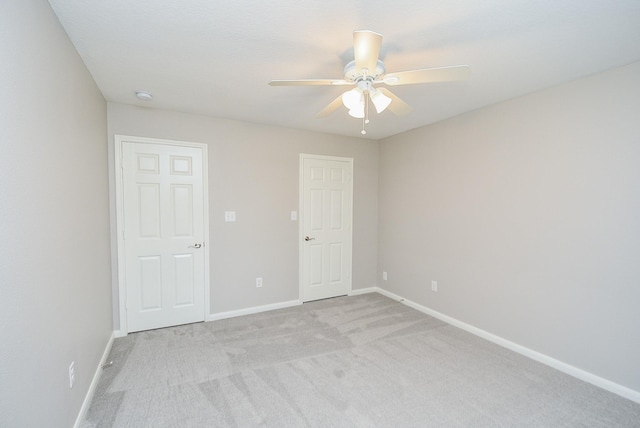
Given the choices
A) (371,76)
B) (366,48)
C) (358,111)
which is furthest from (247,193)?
(366,48)

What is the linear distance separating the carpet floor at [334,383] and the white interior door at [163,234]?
0.24 m

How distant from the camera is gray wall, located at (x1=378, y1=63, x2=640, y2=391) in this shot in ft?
6.80

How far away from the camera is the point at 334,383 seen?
7.25ft

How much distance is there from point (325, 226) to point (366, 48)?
2.87m

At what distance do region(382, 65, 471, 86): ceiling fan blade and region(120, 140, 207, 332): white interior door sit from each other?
2.45 meters

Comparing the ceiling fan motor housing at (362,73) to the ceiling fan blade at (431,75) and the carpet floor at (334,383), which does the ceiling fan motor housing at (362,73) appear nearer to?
the ceiling fan blade at (431,75)

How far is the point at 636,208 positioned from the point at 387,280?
9.26 feet

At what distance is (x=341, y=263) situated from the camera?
14.0 feet

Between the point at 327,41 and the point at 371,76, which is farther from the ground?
the point at 327,41

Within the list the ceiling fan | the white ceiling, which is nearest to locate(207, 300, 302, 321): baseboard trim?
the white ceiling

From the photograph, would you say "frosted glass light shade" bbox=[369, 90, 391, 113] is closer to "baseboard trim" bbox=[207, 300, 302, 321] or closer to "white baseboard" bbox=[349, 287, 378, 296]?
"baseboard trim" bbox=[207, 300, 302, 321]

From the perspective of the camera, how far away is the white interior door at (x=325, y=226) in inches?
156

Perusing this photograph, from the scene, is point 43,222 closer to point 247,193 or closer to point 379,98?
point 379,98

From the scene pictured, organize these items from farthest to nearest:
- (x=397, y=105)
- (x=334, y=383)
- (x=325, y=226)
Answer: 1. (x=325, y=226)
2. (x=334, y=383)
3. (x=397, y=105)
